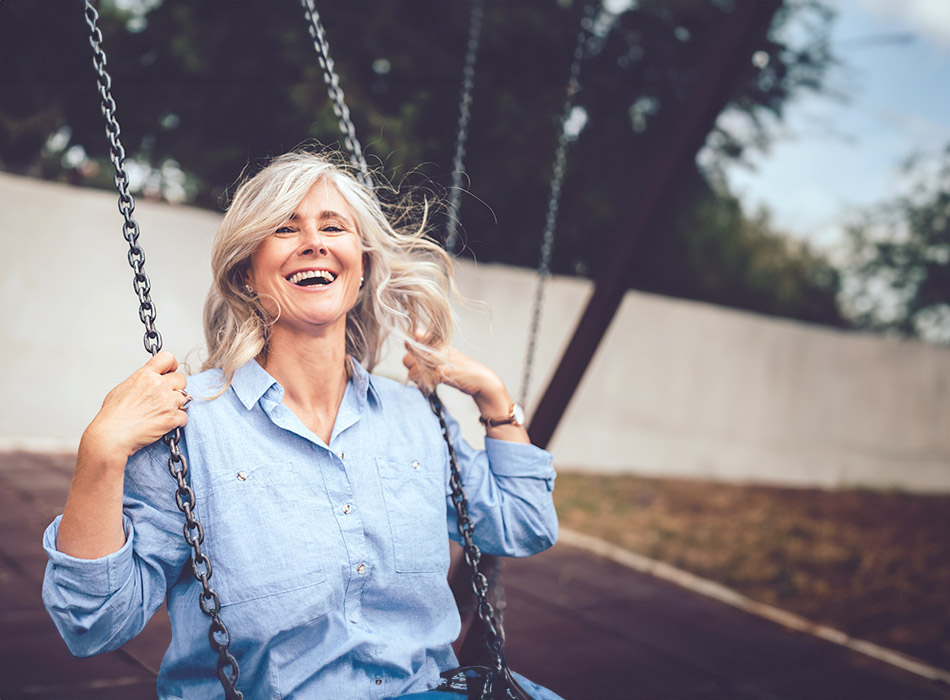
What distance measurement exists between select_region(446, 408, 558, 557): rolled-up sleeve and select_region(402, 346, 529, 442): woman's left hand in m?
0.03

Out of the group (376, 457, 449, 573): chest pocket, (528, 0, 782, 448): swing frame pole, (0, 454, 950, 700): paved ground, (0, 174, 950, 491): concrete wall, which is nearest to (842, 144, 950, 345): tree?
(0, 174, 950, 491): concrete wall

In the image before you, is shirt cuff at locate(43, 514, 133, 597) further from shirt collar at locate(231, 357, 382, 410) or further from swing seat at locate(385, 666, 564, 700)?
swing seat at locate(385, 666, 564, 700)

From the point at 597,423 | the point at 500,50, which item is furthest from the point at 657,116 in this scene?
the point at 597,423

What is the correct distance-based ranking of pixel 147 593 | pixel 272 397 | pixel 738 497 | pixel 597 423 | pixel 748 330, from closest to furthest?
pixel 147 593 < pixel 272 397 < pixel 738 497 < pixel 597 423 < pixel 748 330

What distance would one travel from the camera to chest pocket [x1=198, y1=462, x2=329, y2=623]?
1361 millimetres

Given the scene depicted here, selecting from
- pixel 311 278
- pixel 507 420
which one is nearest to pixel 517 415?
pixel 507 420

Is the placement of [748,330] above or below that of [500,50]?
below

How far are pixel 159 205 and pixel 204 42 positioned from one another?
1688 millimetres

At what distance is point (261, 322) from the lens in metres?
1.61

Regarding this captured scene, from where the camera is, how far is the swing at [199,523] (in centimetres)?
127

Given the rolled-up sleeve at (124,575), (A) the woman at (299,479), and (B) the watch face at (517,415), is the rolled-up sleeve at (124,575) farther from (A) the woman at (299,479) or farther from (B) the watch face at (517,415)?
(B) the watch face at (517,415)

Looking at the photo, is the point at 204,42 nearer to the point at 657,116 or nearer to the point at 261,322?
the point at 657,116

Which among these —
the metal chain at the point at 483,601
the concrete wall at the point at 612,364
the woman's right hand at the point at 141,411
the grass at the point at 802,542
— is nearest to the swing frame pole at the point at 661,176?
the metal chain at the point at 483,601

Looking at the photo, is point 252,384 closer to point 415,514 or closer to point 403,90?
point 415,514
